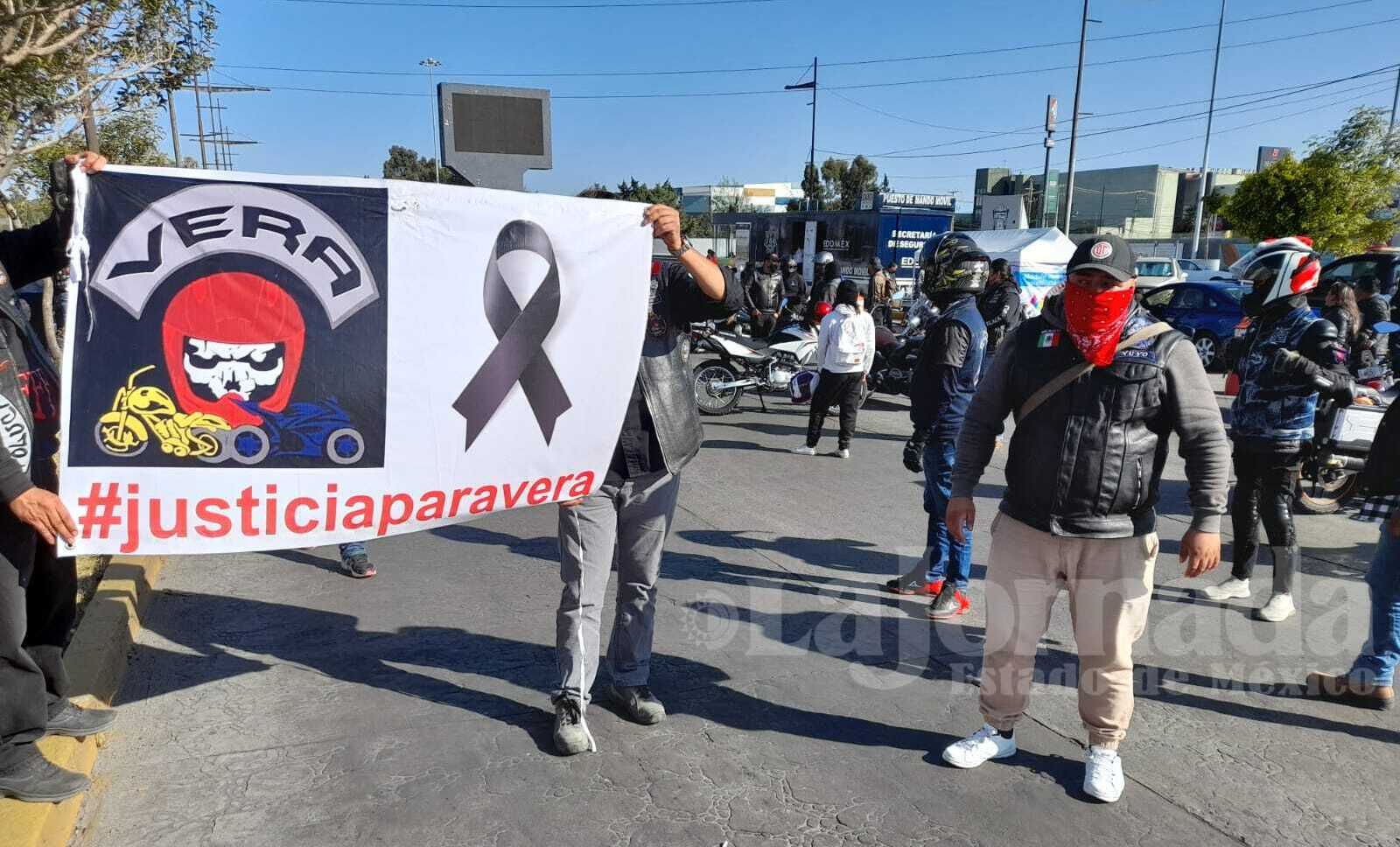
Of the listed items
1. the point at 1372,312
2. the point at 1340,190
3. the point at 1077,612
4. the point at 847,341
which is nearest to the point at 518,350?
the point at 1077,612

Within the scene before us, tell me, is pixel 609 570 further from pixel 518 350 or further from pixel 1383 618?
pixel 1383 618

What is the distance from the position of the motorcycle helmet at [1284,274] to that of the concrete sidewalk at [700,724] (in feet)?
5.74

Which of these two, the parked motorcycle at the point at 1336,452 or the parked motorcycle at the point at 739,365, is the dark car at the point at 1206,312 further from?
the parked motorcycle at the point at 1336,452

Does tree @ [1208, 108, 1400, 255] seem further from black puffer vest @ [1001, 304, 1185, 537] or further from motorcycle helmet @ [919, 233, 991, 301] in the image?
black puffer vest @ [1001, 304, 1185, 537]

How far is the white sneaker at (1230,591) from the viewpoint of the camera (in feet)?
17.1

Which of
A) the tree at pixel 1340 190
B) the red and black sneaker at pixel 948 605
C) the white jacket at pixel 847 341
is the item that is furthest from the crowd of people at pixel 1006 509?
the tree at pixel 1340 190

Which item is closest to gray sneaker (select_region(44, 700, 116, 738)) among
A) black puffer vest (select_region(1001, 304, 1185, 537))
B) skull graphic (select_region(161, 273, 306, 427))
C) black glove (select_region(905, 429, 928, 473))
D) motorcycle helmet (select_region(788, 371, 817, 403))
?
skull graphic (select_region(161, 273, 306, 427))

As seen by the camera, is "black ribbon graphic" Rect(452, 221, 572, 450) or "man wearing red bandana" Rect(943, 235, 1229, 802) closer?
"man wearing red bandana" Rect(943, 235, 1229, 802)

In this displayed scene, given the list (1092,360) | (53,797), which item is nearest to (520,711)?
(53,797)

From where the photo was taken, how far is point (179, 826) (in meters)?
2.97

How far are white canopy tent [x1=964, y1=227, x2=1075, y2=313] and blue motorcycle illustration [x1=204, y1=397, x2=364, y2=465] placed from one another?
15628mm

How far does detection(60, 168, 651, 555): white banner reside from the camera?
2.99m

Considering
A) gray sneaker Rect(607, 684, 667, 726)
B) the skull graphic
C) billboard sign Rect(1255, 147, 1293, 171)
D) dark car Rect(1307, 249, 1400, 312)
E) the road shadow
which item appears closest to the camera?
the skull graphic

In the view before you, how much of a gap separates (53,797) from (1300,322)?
19.3 feet
